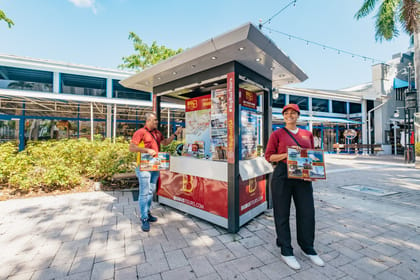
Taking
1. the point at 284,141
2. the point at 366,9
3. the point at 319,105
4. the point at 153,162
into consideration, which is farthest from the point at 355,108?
the point at 153,162

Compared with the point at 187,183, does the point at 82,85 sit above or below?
above

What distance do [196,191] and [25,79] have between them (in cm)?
1215

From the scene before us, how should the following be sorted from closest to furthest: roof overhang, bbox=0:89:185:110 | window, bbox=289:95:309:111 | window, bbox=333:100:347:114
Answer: roof overhang, bbox=0:89:185:110, window, bbox=289:95:309:111, window, bbox=333:100:347:114

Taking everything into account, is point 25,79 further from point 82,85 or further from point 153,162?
point 153,162

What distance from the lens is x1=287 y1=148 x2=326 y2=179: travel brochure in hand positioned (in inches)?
78.4

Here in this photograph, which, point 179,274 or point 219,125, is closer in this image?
point 179,274

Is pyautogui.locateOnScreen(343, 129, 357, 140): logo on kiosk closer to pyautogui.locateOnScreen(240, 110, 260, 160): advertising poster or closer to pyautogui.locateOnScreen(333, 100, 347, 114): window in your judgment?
pyautogui.locateOnScreen(333, 100, 347, 114): window

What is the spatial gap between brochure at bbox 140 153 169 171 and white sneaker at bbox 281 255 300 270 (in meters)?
1.98

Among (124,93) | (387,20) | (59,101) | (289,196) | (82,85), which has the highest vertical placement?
(387,20)

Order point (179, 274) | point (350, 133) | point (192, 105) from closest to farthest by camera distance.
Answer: point (179, 274), point (192, 105), point (350, 133)

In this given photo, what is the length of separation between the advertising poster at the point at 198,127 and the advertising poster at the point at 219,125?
1.13ft

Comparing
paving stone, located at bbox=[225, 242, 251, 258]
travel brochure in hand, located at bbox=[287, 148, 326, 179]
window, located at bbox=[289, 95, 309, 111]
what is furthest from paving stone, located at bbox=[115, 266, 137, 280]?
window, located at bbox=[289, 95, 309, 111]

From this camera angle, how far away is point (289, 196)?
219 centimetres

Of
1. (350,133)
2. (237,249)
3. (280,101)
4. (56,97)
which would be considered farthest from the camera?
(280,101)
